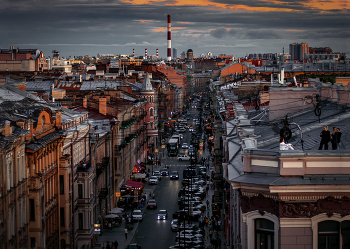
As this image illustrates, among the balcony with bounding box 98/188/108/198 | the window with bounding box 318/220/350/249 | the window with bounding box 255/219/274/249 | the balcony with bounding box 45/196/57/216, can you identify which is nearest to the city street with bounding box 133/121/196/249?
the balcony with bounding box 98/188/108/198

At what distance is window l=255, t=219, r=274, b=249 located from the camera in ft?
49.9

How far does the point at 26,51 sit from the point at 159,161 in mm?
92150

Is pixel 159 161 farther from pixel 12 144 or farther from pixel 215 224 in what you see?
pixel 12 144

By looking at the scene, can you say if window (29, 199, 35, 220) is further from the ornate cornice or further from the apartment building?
the ornate cornice

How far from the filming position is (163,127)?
11900cm

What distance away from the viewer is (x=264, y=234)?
605 inches

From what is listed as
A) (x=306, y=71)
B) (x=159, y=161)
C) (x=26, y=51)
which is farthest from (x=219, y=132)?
(x=26, y=51)

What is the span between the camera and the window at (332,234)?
14.9 m

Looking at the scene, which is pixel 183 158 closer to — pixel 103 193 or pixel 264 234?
pixel 103 193

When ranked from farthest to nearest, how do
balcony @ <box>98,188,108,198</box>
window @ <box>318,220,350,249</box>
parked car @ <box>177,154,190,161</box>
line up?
parked car @ <box>177,154,190,161</box>, balcony @ <box>98,188,108,198</box>, window @ <box>318,220,350,249</box>

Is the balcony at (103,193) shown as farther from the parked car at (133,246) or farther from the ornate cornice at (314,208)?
the ornate cornice at (314,208)

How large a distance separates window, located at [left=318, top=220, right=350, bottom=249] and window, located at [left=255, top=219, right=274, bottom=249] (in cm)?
120

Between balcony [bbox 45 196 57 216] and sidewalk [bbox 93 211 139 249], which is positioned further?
sidewalk [bbox 93 211 139 249]

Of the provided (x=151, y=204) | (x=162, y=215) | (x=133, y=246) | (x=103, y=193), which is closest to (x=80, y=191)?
(x=133, y=246)
